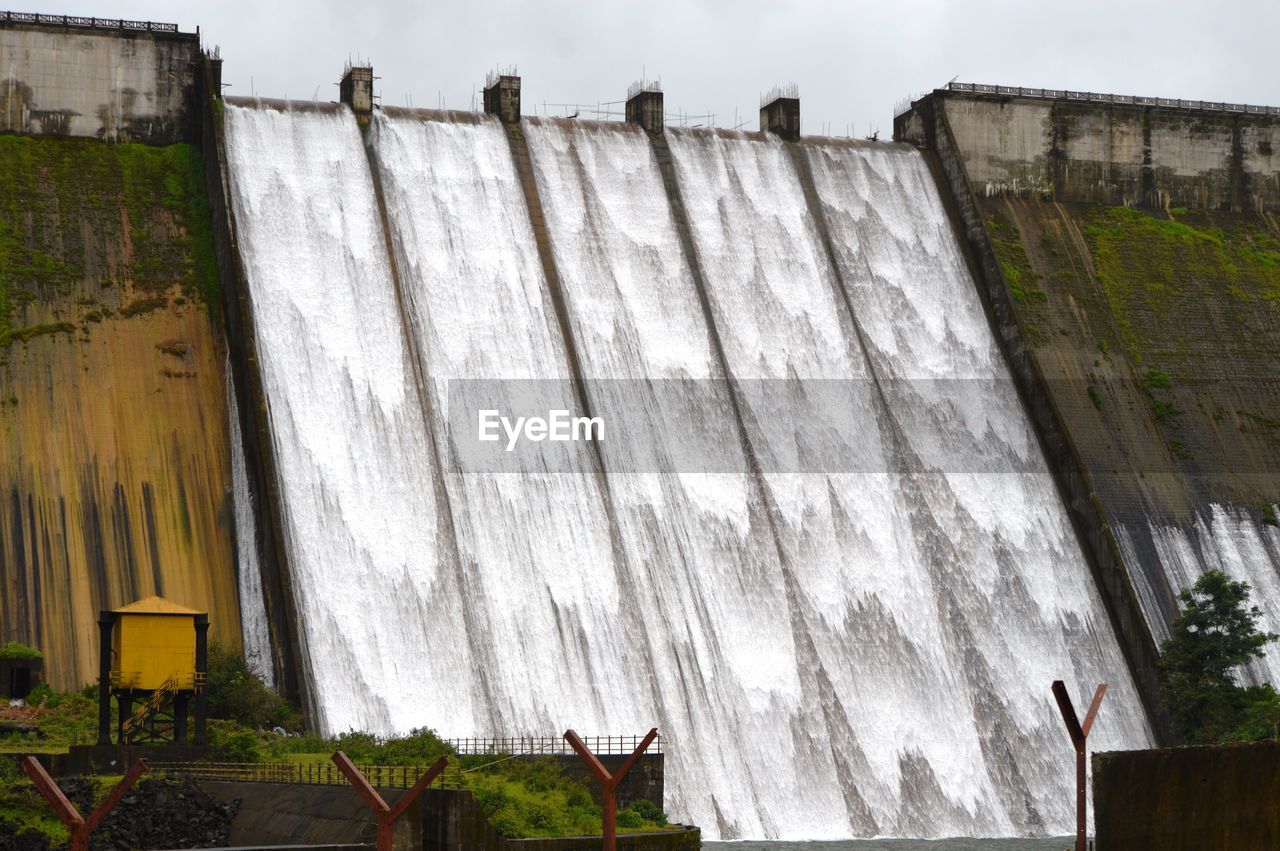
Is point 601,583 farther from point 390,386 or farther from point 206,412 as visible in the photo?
point 206,412

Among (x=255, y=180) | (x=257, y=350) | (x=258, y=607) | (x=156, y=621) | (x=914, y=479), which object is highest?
(x=255, y=180)

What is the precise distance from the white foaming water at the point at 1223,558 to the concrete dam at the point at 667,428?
0.15 metres

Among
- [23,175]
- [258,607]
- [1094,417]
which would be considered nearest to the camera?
[258,607]

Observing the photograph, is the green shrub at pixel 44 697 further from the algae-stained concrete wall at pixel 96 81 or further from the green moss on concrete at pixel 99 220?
the algae-stained concrete wall at pixel 96 81

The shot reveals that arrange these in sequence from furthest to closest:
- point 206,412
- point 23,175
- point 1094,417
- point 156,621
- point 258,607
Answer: point 1094,417 → point 23,175 → point 206,412 → point 258,607 → point 156,621

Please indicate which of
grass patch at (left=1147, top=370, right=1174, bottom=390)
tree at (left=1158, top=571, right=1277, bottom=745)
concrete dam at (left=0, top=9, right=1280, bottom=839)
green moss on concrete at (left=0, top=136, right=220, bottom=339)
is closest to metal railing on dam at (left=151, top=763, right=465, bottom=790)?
concrete dam at (left=0, top=9, right=1280, bottom=839)

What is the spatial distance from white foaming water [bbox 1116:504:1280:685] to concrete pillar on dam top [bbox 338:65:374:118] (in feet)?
88.9

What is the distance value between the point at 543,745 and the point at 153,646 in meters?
10.2

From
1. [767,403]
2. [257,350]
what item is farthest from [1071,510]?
[257,350]

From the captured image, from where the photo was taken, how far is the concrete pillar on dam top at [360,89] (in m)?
56.7

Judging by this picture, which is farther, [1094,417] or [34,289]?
[1094,417]

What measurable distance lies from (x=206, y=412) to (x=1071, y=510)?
1036 inches

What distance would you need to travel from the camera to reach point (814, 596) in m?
49.3

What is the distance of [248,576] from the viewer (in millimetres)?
45344
